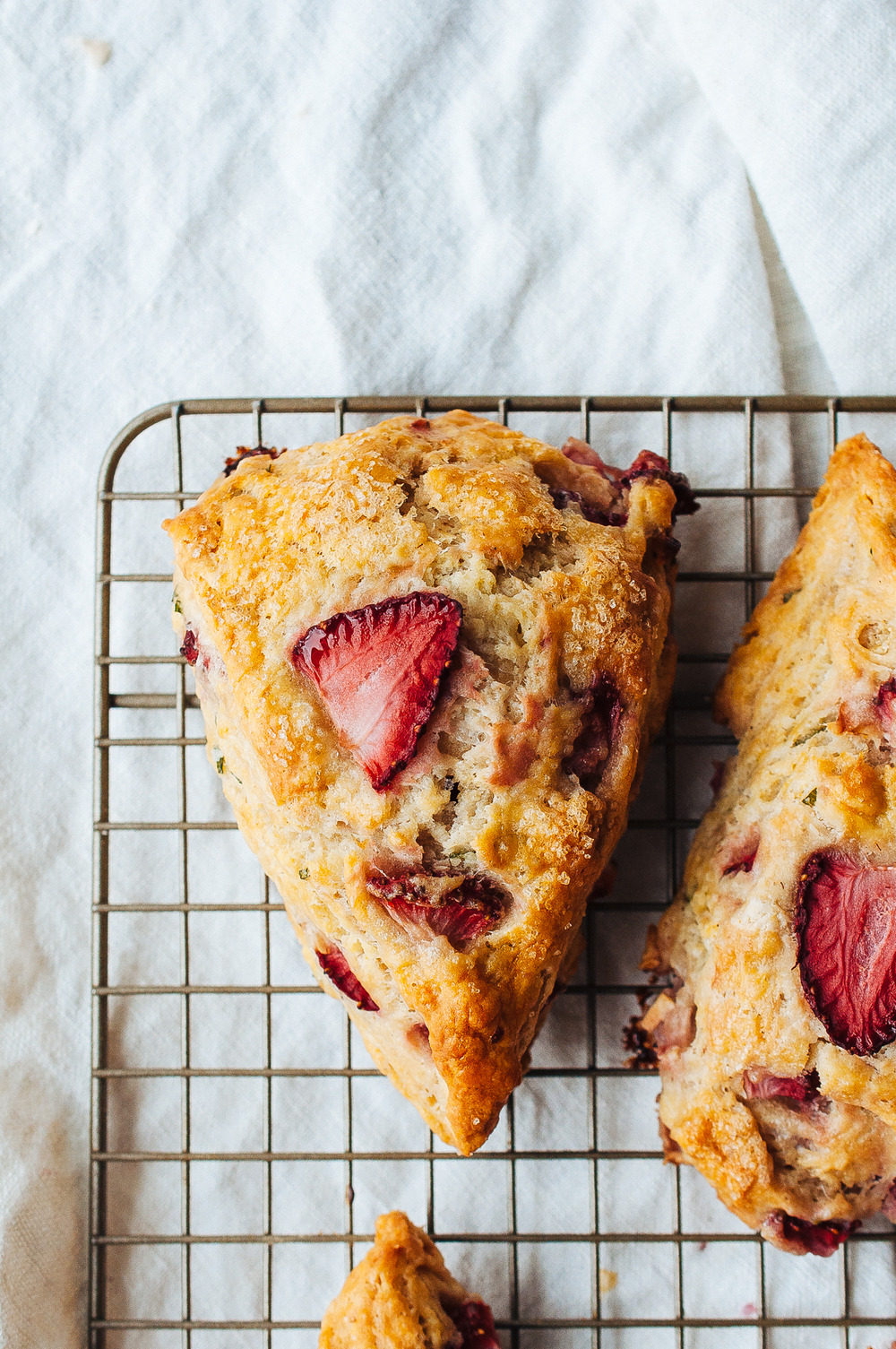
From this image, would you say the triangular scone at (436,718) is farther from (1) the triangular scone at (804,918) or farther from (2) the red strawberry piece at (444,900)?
(1) the triangular scone at (804,918)

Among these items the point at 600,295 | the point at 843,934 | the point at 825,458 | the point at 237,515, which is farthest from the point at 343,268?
the point at 843,934

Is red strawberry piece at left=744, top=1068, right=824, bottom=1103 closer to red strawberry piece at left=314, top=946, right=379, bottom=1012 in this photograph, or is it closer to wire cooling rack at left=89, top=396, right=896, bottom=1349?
wire cooling rack at left=89, top=396, right=896, bottom=1349

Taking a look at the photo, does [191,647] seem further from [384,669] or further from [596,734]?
[596,734]

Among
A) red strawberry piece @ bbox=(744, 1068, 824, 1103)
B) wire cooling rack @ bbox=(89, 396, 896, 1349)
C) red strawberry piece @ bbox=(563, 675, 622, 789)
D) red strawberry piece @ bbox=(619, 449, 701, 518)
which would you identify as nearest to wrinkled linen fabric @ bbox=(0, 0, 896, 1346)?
wire cooling rack @ bbox=(89, 396, 896, 1349)

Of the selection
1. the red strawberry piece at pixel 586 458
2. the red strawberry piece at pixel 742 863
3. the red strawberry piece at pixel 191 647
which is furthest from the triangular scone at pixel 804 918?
the red strawberry piece at pixel 191 647

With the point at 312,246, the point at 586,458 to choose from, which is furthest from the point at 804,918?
the point at 312,246

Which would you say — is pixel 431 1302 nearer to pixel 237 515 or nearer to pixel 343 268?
pixel 237 515
